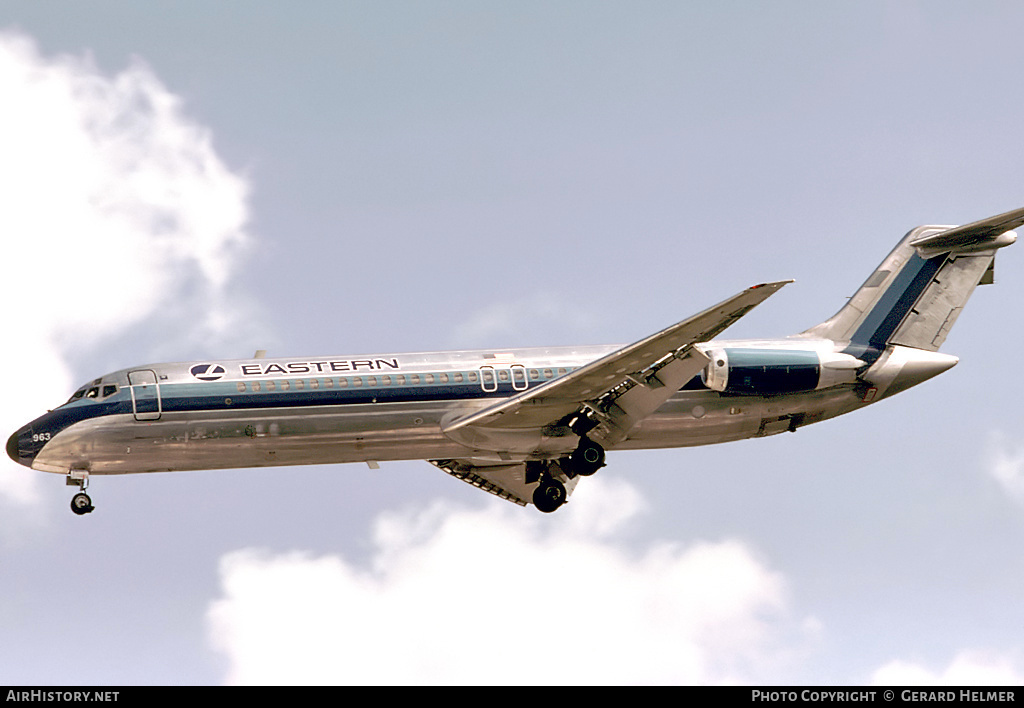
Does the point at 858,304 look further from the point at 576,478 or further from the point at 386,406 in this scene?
the point at 386,406

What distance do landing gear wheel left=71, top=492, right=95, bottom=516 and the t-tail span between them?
59.4 ft

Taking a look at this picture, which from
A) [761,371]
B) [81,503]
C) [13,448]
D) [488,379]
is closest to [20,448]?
[13,448]

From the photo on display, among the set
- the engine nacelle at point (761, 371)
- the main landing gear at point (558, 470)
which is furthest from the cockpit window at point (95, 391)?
the engine nacelle at point (761, 371)

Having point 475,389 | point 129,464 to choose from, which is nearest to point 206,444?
point 129,464

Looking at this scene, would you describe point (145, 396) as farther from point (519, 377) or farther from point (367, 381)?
point (519, 377)

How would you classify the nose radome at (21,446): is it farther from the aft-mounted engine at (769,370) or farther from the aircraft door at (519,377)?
the aft-mounted engine at (769,370)

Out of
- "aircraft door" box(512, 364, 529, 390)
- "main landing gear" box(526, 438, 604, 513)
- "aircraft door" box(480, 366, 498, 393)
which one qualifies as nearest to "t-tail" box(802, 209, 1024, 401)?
"main landing gear" box(526, 438, 604, 513)

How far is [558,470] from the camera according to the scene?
35.1 metres

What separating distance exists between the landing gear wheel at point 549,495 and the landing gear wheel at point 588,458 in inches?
97.4

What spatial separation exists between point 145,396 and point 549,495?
33.5 feet

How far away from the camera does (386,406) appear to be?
32.0m

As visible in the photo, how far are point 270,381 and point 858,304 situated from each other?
15124 millimetres

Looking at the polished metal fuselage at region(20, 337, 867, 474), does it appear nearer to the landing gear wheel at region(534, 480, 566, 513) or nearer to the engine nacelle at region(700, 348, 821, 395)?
the engine nacelle at region(700, 348, 821, 395)

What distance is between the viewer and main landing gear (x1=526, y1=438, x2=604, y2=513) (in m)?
32.6
